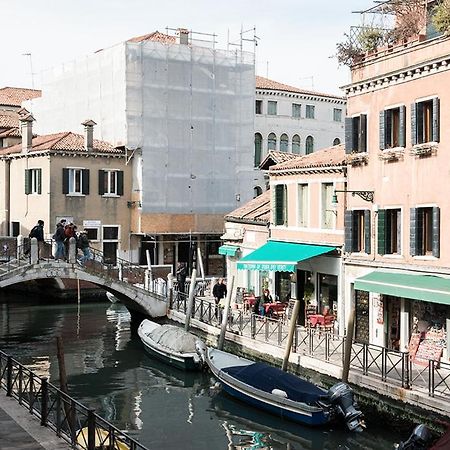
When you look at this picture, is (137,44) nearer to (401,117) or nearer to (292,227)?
(292,227)

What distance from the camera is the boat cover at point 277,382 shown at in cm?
1716

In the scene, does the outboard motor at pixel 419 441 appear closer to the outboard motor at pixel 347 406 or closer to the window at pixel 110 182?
the outboard motor at pixel 347 406

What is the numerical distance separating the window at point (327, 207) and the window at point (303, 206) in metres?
1.00

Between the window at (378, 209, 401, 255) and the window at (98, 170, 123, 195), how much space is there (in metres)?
21.2

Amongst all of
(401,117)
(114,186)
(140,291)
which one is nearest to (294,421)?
(401,117)

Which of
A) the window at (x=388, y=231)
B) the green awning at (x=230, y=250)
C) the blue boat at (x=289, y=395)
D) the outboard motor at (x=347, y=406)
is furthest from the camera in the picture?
the green awning at (x=230, y=250)

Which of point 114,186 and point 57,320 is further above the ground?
point 114,186

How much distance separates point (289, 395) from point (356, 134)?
7.65m

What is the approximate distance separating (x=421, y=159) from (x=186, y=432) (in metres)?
8.05

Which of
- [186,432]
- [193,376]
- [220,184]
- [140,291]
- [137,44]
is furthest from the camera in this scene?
[220,184]

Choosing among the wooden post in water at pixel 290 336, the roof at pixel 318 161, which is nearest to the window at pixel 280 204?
the roof at pixel 318 161

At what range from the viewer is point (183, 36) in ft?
138

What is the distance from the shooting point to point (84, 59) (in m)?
43.5

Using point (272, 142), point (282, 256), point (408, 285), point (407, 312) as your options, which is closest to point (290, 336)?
point (407, 312)
